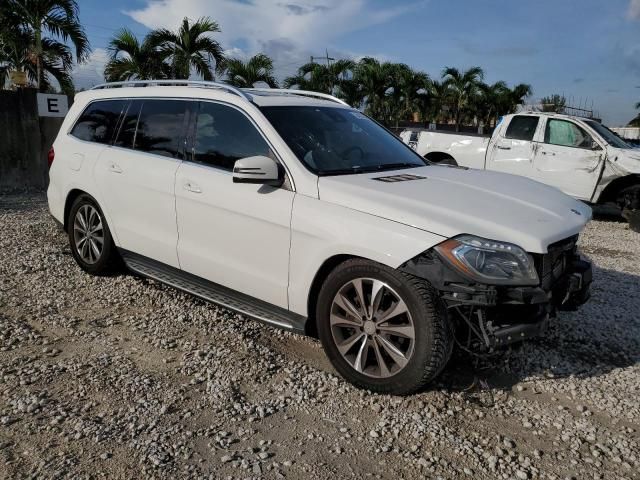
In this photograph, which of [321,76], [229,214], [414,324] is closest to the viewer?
[414,324]

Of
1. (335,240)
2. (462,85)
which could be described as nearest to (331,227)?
(335,240)

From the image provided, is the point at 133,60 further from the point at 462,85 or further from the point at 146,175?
the point at 462,85

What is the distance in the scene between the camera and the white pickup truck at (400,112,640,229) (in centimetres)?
927

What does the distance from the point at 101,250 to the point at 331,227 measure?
283cm

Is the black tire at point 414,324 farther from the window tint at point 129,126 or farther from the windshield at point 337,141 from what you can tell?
the window tint at point 129,126

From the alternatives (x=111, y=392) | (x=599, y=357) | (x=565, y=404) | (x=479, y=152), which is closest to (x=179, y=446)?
(x=111, y=392)

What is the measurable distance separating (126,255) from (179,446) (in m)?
2.47

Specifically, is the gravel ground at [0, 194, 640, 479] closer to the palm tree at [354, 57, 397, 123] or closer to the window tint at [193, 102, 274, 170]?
the window tint at [193, 102, 274, 170]

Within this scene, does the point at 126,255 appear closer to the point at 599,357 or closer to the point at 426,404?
the point at 426,404

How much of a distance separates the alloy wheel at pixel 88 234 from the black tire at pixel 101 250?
0.04ft

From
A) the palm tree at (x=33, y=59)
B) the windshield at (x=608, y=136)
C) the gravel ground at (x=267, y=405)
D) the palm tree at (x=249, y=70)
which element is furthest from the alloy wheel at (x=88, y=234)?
the palm tree at (x=249, y=70)

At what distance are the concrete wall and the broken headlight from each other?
35.2ft

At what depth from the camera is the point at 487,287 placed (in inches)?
115

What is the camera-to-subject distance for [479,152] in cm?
1037
